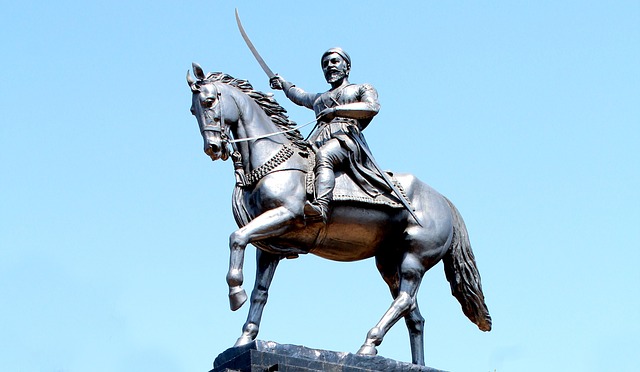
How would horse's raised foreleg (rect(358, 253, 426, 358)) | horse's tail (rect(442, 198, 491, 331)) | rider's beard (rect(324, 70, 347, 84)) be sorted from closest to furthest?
1. horse's raised foreleg (rect(358, 253, 426, 358))
2. rider's beard (rect(324, 70, 347, 84))
3. horse's tail (rect(442, 198, 491, 331))

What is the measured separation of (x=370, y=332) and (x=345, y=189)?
5.38 ft

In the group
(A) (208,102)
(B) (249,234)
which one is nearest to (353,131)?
(A) (208,102)

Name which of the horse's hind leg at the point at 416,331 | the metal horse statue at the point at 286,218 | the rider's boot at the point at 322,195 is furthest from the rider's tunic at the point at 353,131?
the horse's hind leg at the point at 416,331

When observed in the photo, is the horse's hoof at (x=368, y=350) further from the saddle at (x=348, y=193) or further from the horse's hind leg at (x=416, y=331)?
the saddle at (x=348, y=193)

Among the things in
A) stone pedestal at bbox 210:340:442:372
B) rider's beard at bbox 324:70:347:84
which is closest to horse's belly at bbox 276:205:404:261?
stone pedestal at bbox 210:340:442:372

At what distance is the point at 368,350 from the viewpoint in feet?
50.2

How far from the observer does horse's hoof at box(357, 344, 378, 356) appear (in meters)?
15.2

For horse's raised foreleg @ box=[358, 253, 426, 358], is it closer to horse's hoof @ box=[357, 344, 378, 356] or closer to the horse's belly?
horse's hoof @ box=[357, 344, 378, 356]

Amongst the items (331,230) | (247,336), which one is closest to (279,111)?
(331,230)

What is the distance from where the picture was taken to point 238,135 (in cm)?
1570

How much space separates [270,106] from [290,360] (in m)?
3.21

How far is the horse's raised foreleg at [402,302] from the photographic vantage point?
15.4 meters

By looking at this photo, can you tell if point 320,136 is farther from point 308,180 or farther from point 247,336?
point 247,336

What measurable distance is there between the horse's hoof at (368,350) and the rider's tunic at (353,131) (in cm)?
174
